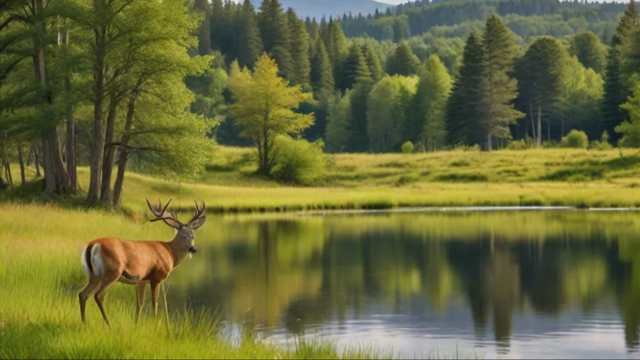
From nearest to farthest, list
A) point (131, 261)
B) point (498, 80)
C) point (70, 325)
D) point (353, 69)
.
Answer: point (70, 325) < point (131, 261) < point (498, 80) < point (353, 69)

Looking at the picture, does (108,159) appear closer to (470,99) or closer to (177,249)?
(177,249)

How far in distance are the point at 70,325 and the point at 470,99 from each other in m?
90.0

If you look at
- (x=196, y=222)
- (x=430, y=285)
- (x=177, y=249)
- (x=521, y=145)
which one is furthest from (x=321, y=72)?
(x=177, y=249)

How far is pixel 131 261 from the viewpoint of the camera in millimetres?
15203

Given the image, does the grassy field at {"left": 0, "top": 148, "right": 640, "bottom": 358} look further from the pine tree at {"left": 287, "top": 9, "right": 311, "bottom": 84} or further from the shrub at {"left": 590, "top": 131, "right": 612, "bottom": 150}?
the pine tree at {"left": 287, "top": 9, "right": 311, "bottom": 84}

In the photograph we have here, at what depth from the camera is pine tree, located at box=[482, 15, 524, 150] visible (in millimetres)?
99581

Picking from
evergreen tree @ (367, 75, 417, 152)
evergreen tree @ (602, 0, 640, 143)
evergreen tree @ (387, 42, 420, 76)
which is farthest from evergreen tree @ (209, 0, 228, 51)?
evergreen tree @ (602, 0, 640, 143)

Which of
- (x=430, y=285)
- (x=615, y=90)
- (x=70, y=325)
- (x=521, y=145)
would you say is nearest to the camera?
(x=70, y=325)

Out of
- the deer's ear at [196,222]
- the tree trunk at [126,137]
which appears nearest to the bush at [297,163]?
the tree trunk at [126,137]

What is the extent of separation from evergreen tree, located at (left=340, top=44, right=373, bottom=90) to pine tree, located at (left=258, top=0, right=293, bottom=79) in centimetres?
959

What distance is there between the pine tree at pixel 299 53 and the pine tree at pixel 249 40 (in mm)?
5168

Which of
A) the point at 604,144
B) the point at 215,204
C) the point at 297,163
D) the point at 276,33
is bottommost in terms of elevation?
the point at 215,204

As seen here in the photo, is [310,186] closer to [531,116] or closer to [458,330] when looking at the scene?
[531,116]

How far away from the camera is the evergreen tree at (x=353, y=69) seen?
473ft
